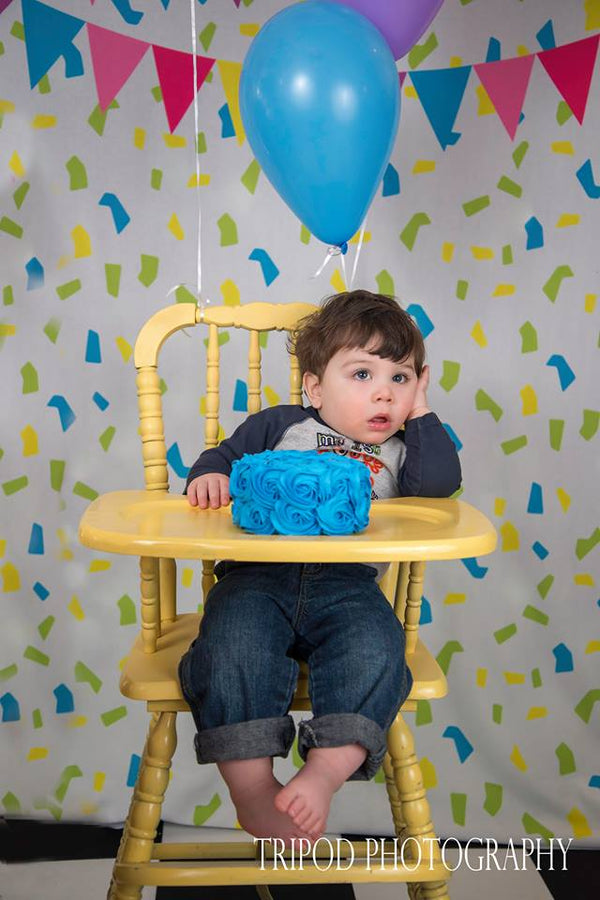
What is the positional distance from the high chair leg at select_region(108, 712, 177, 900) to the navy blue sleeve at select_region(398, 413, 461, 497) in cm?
45

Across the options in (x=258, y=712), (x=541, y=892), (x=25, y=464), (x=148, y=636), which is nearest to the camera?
(x=258, y=712)

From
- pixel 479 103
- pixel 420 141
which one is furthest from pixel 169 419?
pixel 479 103

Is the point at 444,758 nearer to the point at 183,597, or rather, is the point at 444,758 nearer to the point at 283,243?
the point at 183,597

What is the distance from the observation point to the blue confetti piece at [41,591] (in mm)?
1900

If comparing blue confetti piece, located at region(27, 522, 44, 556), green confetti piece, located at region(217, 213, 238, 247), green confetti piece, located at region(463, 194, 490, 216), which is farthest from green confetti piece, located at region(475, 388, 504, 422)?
blue confetti piece, located at region(27, 522, 44, 556)

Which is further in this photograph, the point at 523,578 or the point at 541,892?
the point at 523,578

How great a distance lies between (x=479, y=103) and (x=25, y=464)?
1117 mm

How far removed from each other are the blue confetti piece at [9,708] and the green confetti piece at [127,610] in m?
0.26

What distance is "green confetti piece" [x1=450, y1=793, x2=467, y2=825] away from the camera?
193 centimetres

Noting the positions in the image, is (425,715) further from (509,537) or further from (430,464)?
(430,464)

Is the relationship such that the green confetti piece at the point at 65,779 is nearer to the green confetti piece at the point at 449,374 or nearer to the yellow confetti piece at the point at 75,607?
the yellow confetti piece at the point at 75,607

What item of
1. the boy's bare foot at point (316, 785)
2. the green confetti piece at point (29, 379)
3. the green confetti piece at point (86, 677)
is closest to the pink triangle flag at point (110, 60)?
the green confetti piece at point (29, 379)

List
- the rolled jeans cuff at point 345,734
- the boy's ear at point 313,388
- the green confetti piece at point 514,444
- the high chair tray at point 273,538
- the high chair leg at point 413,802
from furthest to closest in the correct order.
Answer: the green confetti piece at point 514,444, the boy's ear at point 313,388, the high chair leg at point 413,802, the rolled jeans cuff at point 345,734, the high chair tray at point 273,538

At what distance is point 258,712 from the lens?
1.10m
